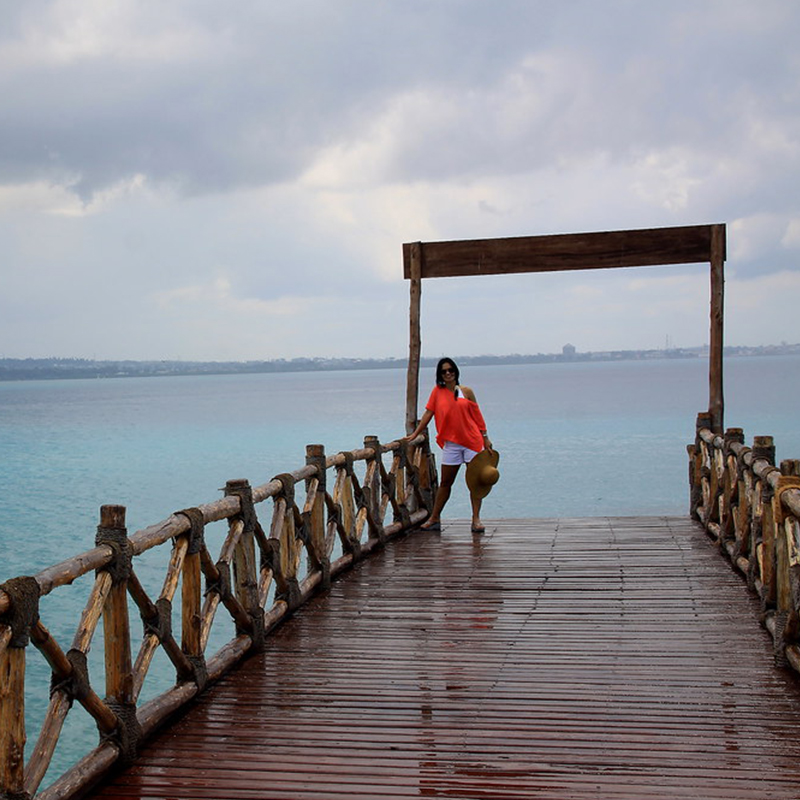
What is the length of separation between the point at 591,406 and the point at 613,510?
51843 mm

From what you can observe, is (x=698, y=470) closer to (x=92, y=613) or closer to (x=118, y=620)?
(x=118, y=620)

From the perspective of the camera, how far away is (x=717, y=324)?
10.3 m

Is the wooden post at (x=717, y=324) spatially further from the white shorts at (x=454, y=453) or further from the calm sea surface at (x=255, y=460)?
the calm sea surface at (x=255, y=460)

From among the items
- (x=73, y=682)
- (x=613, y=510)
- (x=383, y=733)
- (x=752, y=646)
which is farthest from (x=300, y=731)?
(x=613, y=510)

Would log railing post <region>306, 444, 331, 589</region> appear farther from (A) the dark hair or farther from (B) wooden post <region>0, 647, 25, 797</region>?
(B) wooden post <region>0, 647, 25, 797</region>

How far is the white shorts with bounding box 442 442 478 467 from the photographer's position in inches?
365

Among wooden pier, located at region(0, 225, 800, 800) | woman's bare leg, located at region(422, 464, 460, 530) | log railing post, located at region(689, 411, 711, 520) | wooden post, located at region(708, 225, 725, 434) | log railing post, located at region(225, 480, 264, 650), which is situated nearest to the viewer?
wooden pier, located at region(0, 225, 800, 800)

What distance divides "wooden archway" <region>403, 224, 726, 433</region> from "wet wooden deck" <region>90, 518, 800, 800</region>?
3579mm

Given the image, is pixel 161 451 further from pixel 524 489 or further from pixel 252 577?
pixel 252 577

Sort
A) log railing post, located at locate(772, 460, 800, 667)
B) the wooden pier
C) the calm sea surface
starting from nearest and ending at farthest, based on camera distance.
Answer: the wooden pier, log railing post, located at locate(772, 460, 800, 667), the calm sea surface

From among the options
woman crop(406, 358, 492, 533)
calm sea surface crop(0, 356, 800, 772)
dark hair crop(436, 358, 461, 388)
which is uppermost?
dark hair crop(436, 358, 461, 388)

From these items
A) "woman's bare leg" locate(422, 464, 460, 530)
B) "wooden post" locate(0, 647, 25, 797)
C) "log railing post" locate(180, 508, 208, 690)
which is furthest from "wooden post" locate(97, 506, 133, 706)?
"woman's bare leg" locate(422, 464, 460, 530)

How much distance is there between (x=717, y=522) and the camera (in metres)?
9.01

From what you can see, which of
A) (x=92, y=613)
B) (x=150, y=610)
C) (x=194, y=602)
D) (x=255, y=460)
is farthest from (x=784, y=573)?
(x=255, y=460)
